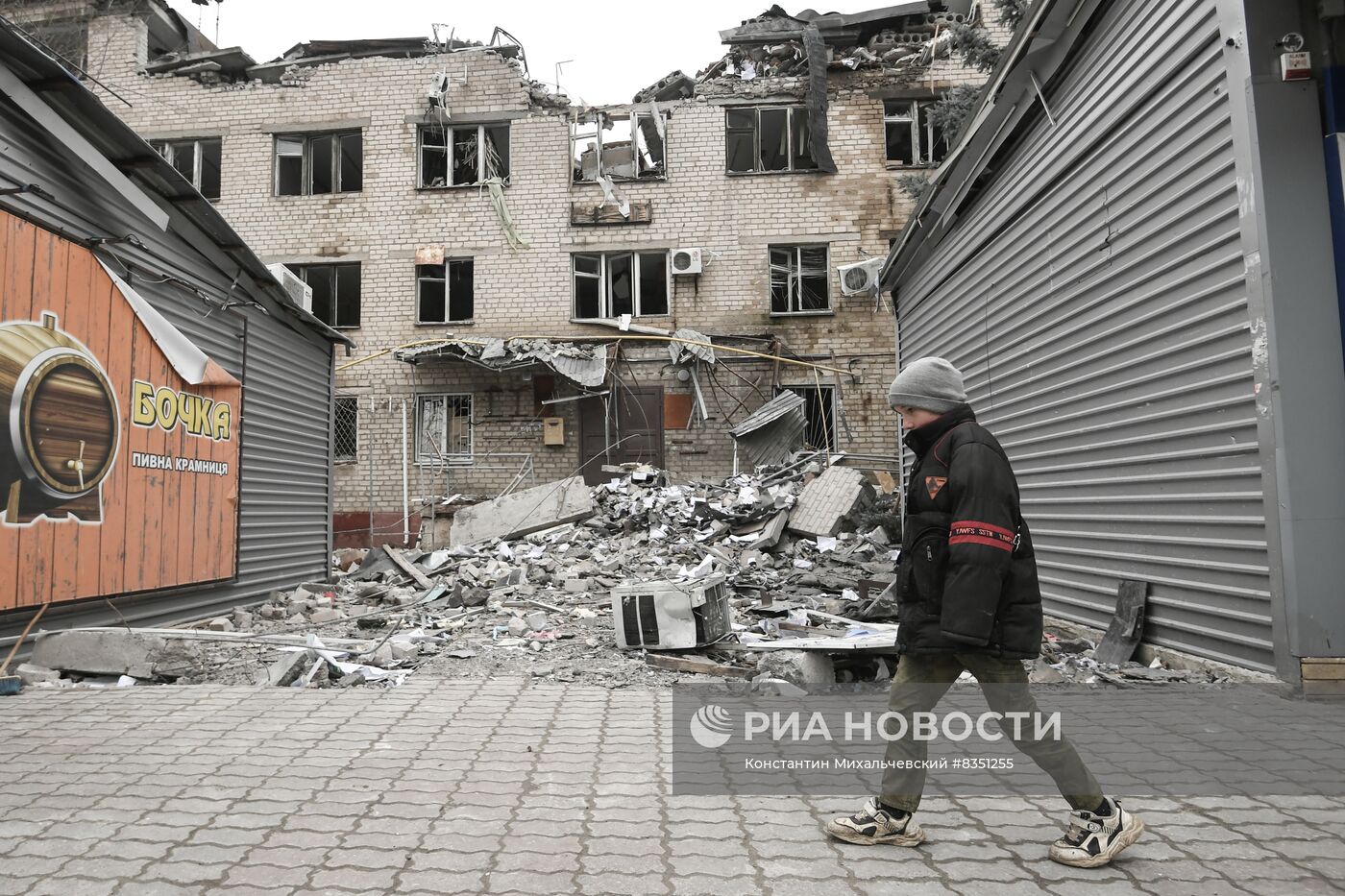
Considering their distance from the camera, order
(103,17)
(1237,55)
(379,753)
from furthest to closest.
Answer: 1. (103,17)
2. (1237,55)
3. (379,753)

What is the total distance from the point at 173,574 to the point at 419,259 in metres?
11.3

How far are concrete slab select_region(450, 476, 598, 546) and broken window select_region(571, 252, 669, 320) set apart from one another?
5221 millimetres

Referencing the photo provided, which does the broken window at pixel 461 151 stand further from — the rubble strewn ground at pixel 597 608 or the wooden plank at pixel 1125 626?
the wooden plank at pixel 1125 626

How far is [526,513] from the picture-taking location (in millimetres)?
13547

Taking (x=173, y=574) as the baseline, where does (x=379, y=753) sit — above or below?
below

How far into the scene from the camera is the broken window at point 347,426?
1738 centimetres

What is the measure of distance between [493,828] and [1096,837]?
83.0 inches

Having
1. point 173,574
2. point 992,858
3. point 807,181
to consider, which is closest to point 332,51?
point 807,181

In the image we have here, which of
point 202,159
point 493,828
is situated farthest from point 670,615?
point 202,159

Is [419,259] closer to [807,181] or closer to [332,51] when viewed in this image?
[332,51]

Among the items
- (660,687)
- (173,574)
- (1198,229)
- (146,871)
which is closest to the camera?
(146,871)

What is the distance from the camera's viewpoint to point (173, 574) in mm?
7543

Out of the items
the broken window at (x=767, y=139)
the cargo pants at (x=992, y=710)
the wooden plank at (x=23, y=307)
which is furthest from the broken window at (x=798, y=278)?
the cargo pants at (x=992, y=710)

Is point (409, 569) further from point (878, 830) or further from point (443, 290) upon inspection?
point (878, 830)
